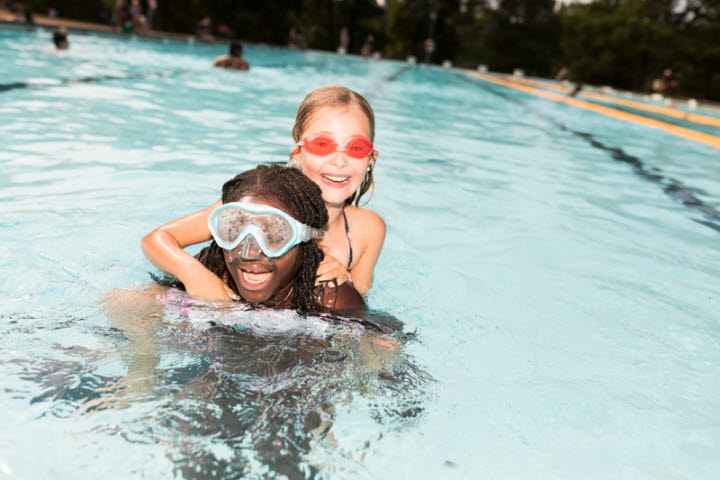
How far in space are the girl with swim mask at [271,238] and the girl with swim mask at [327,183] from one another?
0.20 ft

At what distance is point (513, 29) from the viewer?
52.1 metres

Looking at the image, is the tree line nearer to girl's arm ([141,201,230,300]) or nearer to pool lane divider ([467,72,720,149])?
pool lane divider ([467,72,720,149])

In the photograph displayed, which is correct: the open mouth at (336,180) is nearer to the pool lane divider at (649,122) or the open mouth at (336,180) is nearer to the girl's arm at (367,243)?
the girl's arm at (367,243)

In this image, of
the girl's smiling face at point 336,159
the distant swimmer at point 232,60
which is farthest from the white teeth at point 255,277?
the distant swimmer at point 232,60

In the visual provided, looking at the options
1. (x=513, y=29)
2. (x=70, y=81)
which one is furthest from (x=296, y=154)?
(x=513, y=29)

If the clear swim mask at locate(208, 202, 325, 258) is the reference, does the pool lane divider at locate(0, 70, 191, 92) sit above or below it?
below

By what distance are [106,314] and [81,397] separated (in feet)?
2.36

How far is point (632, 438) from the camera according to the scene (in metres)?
2.11

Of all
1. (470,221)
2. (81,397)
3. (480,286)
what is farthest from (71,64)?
(81,397)

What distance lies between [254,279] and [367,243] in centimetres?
74

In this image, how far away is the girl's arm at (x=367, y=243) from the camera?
2898 mm

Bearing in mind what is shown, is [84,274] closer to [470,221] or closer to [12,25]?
[470,221]

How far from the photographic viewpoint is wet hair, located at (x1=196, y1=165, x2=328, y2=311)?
7.71 ft

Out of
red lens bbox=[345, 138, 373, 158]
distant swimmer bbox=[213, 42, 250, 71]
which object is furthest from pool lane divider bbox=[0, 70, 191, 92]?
red lens bbox=[345, 138, 373, 158]
